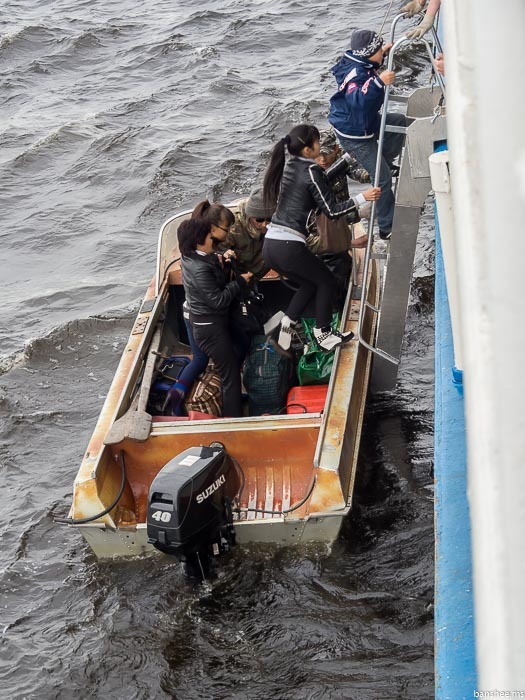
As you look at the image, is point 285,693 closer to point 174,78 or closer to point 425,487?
point 425,487

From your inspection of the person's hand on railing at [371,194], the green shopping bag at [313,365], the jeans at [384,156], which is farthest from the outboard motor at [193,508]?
the jeans at [384,156]

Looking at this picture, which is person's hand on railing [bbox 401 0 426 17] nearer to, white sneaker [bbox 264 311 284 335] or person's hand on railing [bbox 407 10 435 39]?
person's hand on railing [bbox 407 10 435 39]

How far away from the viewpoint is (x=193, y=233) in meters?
5.90

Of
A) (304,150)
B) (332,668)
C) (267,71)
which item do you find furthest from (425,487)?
(267,71)

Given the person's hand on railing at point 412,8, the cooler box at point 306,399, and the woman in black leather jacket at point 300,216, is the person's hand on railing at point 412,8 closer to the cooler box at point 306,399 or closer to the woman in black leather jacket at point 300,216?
the woman in black leather jacket at point 300,216

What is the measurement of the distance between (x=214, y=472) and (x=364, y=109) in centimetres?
325

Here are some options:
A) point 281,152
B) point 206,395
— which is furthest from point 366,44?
point 206,395

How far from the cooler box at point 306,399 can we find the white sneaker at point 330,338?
0.31 m

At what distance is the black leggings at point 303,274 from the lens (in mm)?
6426

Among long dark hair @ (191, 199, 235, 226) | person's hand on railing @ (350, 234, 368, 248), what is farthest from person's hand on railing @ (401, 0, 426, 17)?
long dark hair @ (191, 199, 235, 226)

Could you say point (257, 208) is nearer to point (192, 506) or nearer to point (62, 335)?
point (192, 506)

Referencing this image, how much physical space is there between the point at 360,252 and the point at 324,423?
245 centimetres

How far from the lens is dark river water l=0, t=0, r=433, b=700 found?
17.7 feet

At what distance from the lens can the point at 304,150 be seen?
6.09 m
